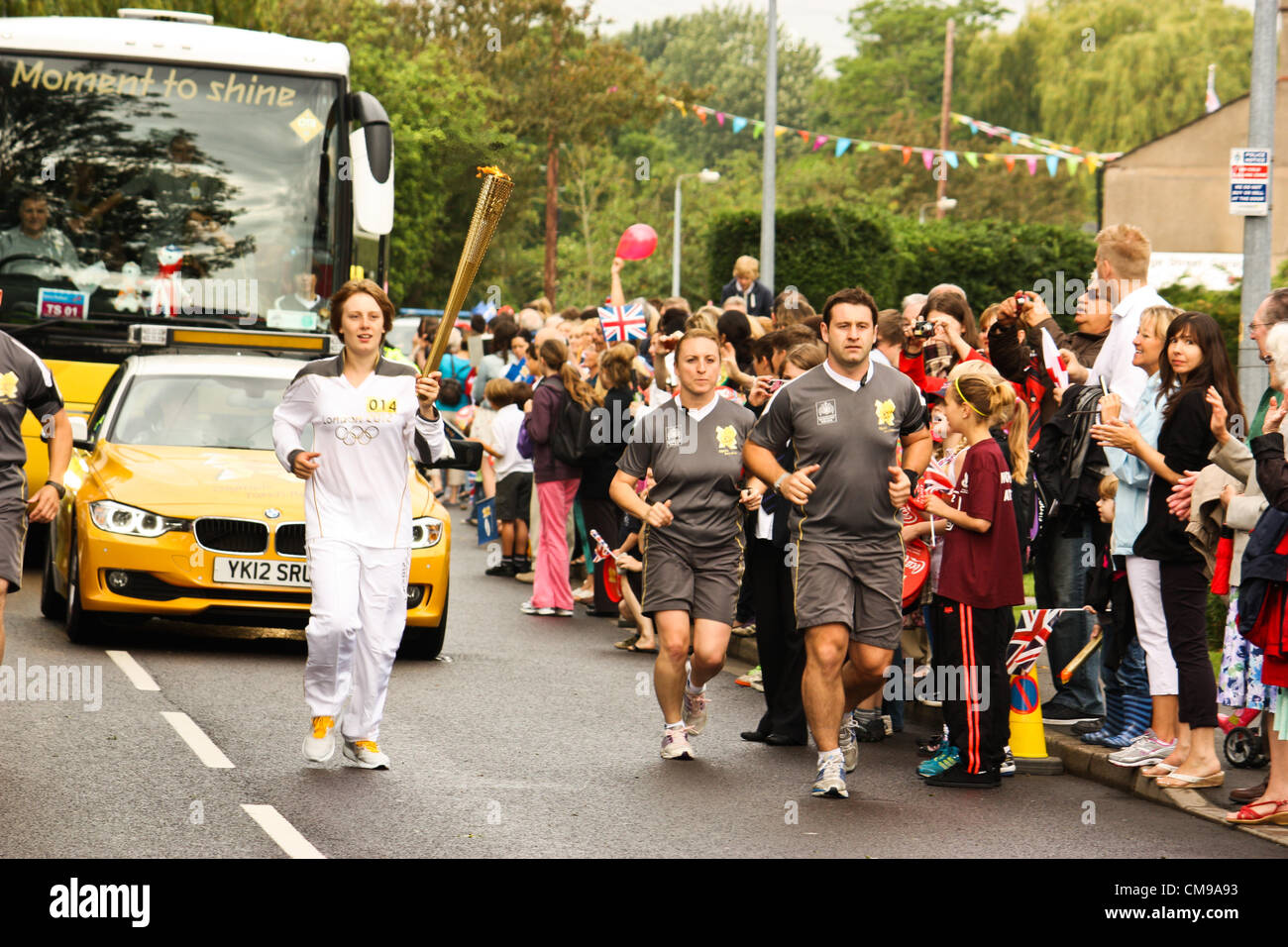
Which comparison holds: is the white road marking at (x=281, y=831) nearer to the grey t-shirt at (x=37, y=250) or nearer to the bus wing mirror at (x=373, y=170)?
the bus wing mirror at (x=373, y=170)

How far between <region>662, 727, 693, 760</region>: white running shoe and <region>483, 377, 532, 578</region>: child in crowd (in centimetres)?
760

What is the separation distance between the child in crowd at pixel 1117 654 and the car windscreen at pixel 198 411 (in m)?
5.33

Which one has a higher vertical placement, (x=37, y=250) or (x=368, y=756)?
(x=37, y=250)

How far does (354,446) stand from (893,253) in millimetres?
19913

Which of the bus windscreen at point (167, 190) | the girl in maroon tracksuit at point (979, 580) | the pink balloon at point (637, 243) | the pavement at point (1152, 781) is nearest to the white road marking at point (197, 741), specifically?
the girl in maroon tracksuit at point (979, 580)

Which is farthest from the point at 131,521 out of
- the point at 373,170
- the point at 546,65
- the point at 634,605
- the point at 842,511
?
the point at 546,65

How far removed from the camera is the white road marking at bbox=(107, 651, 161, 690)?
984 centimetres

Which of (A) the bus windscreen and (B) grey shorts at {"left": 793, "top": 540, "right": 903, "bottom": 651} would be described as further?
(A) the bus windscreen

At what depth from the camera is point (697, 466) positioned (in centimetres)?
861

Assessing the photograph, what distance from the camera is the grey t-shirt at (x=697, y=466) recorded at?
28.3 ft

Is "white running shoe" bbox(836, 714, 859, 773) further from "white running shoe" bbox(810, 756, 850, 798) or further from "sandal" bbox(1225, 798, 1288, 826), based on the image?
"sandal" bbox(1225, 798, 1288, 826)

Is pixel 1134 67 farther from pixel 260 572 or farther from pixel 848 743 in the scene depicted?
pixel 848 743

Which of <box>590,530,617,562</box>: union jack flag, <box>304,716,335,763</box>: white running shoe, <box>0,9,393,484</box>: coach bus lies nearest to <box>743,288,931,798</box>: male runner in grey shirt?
<box>304,716,335,763</box>: white running shoe

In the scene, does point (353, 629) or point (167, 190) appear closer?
point (353, 629)
